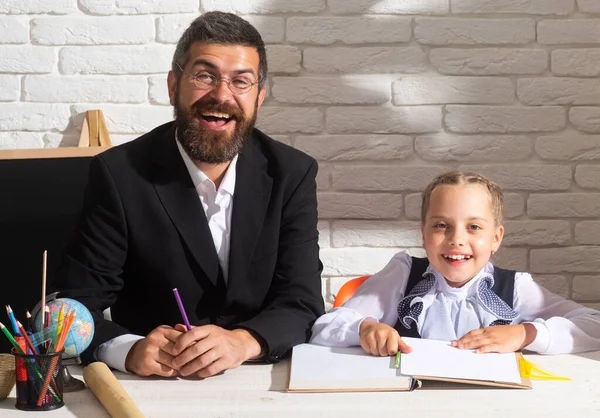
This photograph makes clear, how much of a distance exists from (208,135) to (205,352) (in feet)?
1.95

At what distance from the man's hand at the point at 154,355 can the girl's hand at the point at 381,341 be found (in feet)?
1.22

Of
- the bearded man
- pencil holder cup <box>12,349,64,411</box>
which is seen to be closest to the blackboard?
the bearded man

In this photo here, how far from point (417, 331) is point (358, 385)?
1.61 ft

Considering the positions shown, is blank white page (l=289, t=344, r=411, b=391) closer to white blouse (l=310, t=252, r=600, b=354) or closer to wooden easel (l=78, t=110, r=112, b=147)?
white blouse (l=310, t=252, r=600, b=354)

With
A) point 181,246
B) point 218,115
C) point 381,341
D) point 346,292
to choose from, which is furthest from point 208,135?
point 381,341

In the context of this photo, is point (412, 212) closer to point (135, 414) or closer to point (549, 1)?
point (549, 1)

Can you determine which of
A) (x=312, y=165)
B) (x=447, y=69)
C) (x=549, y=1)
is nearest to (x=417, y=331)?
(x=312, y=165)

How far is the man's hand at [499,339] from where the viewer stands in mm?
1816

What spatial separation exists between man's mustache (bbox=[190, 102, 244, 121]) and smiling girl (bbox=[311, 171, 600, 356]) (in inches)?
19.7

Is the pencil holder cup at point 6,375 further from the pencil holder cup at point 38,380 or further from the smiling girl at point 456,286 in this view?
the smiling girl at point 456,286

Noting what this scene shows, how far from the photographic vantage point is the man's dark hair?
6.86 feet

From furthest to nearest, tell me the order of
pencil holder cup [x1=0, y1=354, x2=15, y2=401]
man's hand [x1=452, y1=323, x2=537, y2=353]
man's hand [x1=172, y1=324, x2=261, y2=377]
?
man's hand [x1=452, y1=323, x2=537, y2=353]
man's hand [x1=172, y1=324, x2=261, y2=377]
pencil holder cup [x1=0, y1=354, x2=15, y2=401]

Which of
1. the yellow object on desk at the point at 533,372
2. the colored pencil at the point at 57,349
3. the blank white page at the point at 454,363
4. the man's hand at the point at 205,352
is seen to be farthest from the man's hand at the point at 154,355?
the yellow object on desk at the point at 533,372

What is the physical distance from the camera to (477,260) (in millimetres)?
2096
